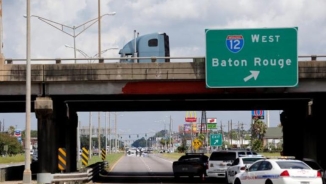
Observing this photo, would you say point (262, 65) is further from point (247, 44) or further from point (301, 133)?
point (301, 133)

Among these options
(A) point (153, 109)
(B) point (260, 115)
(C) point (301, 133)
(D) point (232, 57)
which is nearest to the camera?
(D) point (232, 57)

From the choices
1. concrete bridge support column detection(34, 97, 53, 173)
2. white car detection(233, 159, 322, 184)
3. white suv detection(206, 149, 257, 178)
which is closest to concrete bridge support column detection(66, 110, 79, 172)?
concrete bridge support column detection(34, 97, 53, 173)

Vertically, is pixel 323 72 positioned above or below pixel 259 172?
above

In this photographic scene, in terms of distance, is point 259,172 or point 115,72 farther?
point 115,72

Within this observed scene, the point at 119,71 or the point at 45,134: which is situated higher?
the point at 119,71

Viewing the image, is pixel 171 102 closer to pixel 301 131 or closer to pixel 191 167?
pixel 191 167

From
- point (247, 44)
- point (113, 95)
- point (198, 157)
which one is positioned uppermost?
point (247, 44)

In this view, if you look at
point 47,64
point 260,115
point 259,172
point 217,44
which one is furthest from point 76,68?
point 260,115

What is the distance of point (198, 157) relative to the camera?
44.8 m

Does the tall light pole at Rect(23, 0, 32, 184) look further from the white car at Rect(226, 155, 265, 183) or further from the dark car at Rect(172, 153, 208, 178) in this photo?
the dark car at Rect(172, 153, 208, 178)

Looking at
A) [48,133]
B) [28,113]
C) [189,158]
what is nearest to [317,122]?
[189,158]

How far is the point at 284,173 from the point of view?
81.5 ft

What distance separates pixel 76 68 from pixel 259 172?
16.4 meters

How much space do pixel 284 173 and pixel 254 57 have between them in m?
14.8
